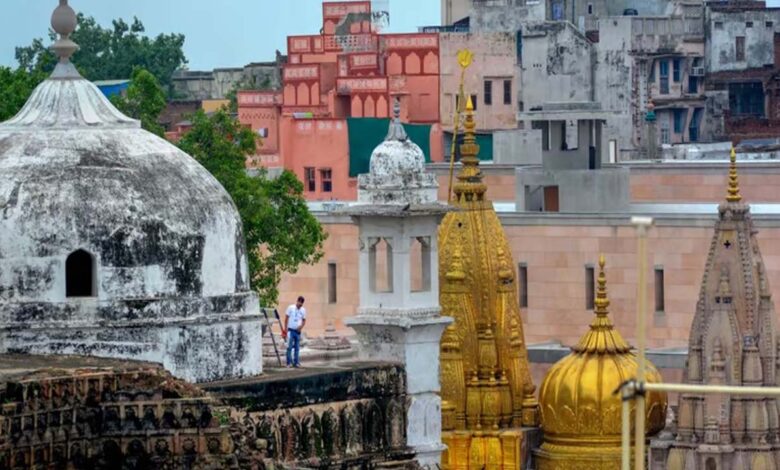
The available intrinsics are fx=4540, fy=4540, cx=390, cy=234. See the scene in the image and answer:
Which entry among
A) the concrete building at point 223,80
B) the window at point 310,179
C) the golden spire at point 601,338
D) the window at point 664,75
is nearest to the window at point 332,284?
the golden spire at point 601,338

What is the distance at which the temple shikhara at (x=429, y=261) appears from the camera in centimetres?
4372

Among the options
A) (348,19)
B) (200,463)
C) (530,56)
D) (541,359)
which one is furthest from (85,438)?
(348,19)

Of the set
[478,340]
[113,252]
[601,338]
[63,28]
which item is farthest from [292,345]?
[478,340]

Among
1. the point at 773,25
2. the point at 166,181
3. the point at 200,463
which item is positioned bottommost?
the point at 200,463

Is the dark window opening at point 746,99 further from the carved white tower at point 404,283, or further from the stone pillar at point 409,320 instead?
the stone pillar at point 409,320

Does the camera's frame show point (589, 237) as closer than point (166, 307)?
No

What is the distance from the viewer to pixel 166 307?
4419 cm

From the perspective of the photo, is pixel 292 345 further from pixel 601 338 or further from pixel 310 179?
pixel 310 179

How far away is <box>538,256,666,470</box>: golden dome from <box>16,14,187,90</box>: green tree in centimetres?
5433

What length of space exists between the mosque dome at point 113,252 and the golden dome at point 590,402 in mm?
16273

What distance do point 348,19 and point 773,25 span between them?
→ 32.8 feet

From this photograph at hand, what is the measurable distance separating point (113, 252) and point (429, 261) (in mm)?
9917

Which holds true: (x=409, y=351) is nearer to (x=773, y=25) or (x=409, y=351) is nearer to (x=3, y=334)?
(x=3, y=334)

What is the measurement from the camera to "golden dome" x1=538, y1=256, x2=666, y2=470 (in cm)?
6078
